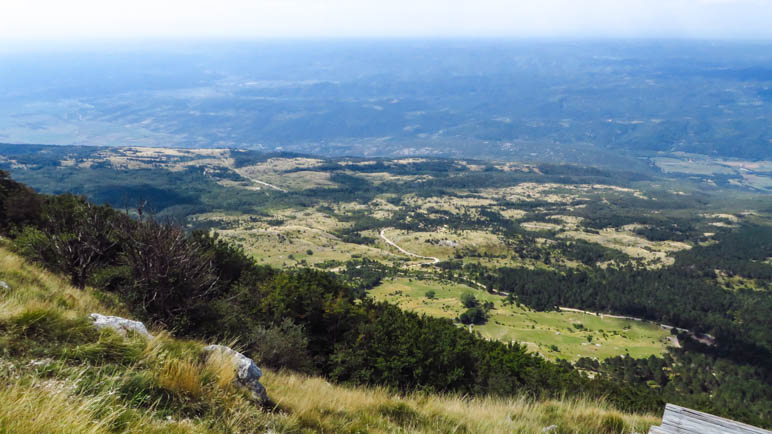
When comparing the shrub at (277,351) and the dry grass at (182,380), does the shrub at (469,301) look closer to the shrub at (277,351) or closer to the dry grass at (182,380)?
the shrub at (277,351)

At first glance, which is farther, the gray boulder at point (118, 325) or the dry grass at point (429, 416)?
the gray boulder at point (118, 325)

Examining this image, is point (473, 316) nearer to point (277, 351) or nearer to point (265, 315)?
point (265, 315)

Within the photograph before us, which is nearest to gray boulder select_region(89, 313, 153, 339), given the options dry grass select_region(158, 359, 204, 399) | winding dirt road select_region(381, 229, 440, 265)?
dry grass select_region(158, 359, 204, 399)

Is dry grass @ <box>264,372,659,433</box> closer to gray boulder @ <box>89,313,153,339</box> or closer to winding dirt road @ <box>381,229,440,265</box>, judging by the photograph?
gray boulder @ <box>89,313,153,339</box>

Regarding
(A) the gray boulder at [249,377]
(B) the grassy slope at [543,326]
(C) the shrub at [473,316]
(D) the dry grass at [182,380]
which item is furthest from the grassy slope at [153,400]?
(C) the shrub at [473,316]

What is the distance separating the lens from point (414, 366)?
18375 mm

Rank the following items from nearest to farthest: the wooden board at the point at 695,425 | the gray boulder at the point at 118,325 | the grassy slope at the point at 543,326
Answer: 1. the wooden board at the point at 695,425
2. the gray boulder at the point at 118,325
3. the grassy slope at the point at 543,326

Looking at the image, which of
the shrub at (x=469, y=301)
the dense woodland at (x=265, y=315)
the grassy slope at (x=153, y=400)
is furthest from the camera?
the shrub at (x=469, y=301)

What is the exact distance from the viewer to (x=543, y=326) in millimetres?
86250

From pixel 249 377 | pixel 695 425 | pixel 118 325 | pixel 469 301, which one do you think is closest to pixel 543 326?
pixel 469 301

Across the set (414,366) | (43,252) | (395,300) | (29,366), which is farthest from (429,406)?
(395,300)

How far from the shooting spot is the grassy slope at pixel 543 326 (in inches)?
2997

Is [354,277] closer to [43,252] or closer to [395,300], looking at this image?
[395,300]

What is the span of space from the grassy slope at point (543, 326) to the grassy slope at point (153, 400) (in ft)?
221
